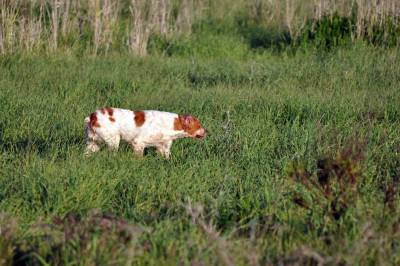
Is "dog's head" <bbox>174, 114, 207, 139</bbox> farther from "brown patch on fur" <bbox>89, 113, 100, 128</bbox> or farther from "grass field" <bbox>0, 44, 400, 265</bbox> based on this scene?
"brown patch on fur" <bbox>89, 113, 100, 128</bbox>

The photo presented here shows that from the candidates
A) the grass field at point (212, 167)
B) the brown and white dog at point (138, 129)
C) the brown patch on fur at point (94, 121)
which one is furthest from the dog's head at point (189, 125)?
the brown patch on fur at point (94, 121)

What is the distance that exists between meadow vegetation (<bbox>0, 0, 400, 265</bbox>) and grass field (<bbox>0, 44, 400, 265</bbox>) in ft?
0.06

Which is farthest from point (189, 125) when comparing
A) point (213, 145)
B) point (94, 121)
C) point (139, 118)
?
point (94, 121)

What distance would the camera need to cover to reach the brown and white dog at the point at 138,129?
6.44 m

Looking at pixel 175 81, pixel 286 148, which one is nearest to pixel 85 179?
pixel 286 148

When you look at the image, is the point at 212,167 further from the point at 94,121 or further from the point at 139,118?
the point at 94,121

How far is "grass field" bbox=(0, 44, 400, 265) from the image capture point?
418 cm

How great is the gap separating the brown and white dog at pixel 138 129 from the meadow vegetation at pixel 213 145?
0.19 m

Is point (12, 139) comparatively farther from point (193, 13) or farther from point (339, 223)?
point (193, 13)

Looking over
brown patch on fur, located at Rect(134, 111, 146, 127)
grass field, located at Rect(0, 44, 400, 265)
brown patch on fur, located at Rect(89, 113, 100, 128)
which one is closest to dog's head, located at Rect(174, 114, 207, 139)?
grass field, located at Rect(0, 44, 400, 265)

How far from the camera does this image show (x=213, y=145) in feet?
22.3

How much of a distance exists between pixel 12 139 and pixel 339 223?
3.52 meters

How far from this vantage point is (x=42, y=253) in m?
4.15

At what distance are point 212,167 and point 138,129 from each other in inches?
33.7
